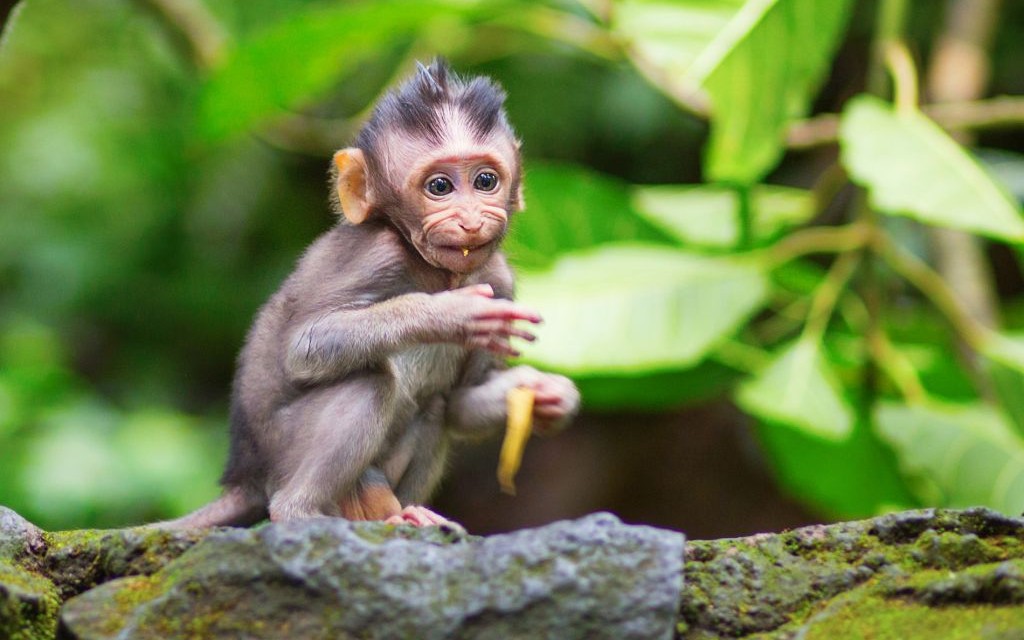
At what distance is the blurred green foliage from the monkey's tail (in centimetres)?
136

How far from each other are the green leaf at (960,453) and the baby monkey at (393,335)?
1903mm

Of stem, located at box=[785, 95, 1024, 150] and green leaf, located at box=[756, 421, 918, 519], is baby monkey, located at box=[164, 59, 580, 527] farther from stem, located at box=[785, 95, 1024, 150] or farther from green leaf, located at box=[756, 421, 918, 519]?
stem, located at box=[785, 95, 1024, 150]

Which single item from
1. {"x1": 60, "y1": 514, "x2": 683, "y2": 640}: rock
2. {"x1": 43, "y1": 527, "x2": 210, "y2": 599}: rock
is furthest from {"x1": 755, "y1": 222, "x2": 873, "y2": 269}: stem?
{"x1": 43, "y1": 527, "x2": 210, "y2": 599}: rock

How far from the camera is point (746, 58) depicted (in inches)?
174

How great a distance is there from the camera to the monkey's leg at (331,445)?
9.98ft

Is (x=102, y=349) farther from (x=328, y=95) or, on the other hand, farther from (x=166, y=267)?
(x=328, y=95)

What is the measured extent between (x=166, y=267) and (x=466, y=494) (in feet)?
8.40

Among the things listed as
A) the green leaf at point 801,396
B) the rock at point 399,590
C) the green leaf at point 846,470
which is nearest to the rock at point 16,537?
the rock at point 399,590

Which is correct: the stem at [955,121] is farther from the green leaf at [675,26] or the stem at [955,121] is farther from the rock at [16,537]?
the rock at [16,537]

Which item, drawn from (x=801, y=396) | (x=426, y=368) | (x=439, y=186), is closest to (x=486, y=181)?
(x=439, y=186)

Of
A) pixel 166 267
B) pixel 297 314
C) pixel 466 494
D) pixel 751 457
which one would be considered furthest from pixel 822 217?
pixel 297 314

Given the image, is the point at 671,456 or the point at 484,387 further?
the point at 671,456

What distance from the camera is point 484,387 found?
3445 mm

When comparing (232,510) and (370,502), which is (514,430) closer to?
(370,502)
